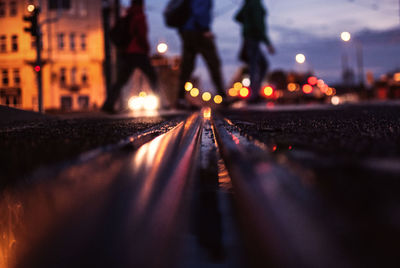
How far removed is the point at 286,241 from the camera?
0.72 metres

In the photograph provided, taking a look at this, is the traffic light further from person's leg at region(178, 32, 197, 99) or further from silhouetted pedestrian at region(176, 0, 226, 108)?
silhouetted pedestrian at region(176, 0, 226, 108)

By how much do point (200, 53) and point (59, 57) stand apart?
38007 millimetres

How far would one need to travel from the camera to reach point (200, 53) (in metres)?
11.0

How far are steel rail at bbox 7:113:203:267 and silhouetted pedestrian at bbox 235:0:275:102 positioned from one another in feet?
38.4

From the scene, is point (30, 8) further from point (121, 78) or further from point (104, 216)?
point (104, 216)

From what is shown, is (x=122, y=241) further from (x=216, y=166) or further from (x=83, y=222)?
(x=216, y=166)

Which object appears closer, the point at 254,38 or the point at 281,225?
the point at 281,225

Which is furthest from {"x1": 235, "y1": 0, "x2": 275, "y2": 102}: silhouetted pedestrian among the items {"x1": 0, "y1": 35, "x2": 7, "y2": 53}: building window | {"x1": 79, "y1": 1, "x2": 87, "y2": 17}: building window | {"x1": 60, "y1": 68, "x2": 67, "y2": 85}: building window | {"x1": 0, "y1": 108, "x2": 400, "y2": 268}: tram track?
{"x1": 0, "y1": 35, "x2": 7, "y2": 53}: building window

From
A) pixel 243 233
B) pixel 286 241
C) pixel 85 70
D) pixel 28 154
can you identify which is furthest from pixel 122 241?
pixel 85 70

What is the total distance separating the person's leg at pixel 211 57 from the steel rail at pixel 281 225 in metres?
10.1

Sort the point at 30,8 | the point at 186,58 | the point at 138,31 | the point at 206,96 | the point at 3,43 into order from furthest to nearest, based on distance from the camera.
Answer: the point at 3,43 → the point at 206,96 → the point at 30,8 → the point at 186,58 → the point at 138,31

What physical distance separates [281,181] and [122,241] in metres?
0.37

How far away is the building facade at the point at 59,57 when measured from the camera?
4425cm

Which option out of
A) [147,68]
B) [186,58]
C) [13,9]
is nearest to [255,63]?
[186,58]
